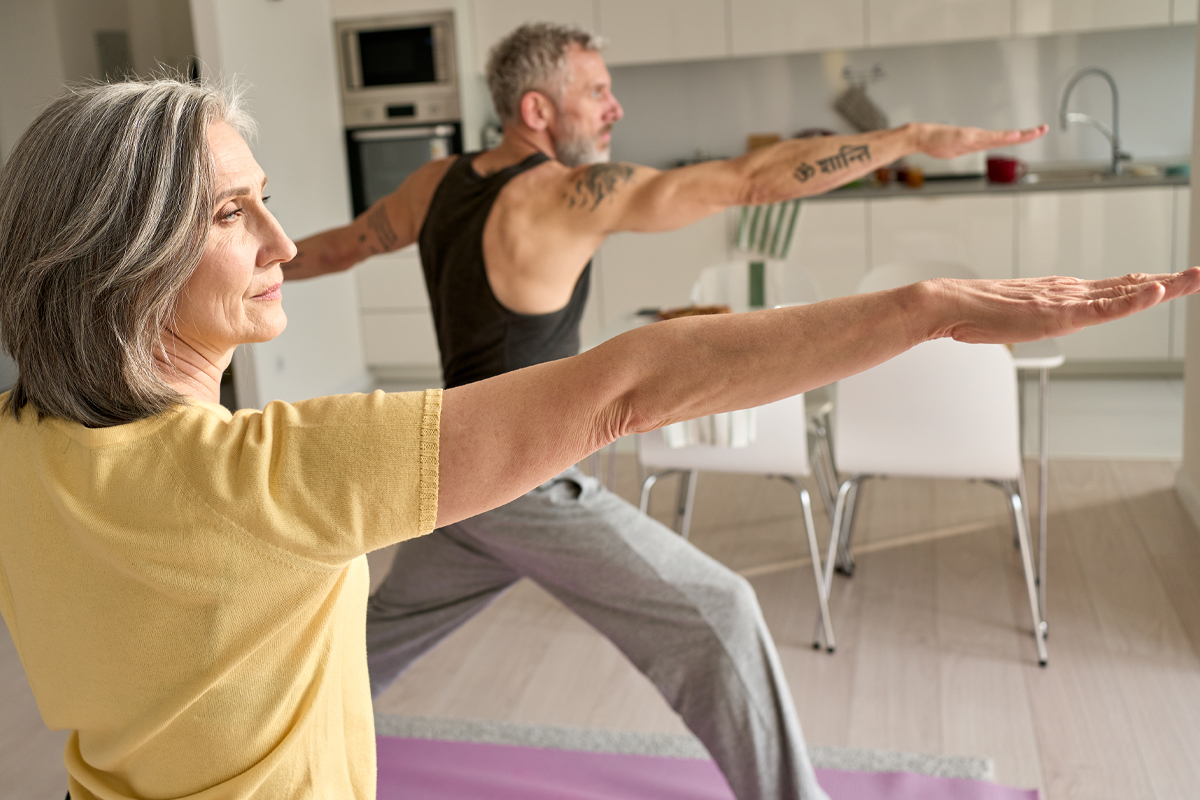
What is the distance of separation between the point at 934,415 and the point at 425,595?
1.34 metres

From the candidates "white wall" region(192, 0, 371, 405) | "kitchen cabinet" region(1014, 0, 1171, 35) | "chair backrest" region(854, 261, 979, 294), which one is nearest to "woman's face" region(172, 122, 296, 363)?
"chair backrest" region(854, 261, 979, 294)

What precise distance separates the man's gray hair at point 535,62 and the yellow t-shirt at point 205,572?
1406 millimetres

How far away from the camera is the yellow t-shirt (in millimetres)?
820

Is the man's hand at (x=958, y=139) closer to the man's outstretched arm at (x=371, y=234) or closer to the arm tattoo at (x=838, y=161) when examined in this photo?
the arm tattoo at (x=838, y=161)

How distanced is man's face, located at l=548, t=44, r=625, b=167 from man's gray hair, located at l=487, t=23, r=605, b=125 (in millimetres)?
18

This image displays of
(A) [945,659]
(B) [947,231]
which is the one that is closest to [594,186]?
(A) [945,659]

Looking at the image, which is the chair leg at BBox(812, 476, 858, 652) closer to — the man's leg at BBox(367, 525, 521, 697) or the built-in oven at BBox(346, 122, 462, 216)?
the man's leg at BBox(367, 525, 521, 697)

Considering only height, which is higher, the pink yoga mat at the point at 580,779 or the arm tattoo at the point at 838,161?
the arm tattoo at the point at 838,161

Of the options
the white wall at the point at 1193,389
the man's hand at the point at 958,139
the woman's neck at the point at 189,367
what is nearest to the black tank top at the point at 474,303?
the man's hand at the point at 958,139

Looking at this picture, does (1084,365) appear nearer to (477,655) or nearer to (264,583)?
(477,655)

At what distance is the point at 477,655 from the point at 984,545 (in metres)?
1.65

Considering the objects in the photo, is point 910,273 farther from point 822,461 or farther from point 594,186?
point 594,186

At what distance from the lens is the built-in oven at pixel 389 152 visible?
5.50m

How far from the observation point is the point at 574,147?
2248 millimetres
